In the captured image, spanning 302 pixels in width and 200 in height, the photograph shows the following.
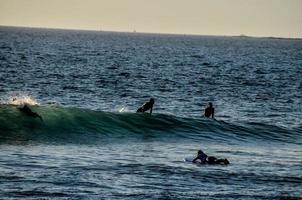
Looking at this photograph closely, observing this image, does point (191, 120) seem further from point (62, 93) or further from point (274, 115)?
point (62, 93)

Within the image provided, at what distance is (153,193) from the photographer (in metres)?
19.0

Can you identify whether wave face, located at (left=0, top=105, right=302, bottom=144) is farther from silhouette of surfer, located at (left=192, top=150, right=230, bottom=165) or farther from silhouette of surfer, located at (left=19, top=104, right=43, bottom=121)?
silhouette of surfer, located at (left=192, top=150, right=230, bottom=165)

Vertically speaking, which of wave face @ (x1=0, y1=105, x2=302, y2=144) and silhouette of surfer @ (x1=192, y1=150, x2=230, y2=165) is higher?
silhouette of surfer @ (x1=192, y1=150, x2=230, y2=165)

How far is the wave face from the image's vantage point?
29.7 meters

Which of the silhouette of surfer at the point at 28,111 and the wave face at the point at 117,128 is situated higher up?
the silhouette of surfer at the point at 28,111

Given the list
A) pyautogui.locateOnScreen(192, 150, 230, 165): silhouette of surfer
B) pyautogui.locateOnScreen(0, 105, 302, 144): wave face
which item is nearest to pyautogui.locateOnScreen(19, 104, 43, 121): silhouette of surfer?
pyautogui.locateOnScreen(0, 105, 302, 144): wave face

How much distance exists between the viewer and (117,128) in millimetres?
32812

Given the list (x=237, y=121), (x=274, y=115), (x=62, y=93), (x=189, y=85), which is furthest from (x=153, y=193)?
(x=189, y=85)

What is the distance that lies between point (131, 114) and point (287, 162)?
11.5m

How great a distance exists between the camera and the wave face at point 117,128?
29.7 m

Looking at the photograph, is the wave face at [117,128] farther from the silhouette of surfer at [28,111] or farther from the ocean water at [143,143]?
the silhouette of surfer at [28,111]

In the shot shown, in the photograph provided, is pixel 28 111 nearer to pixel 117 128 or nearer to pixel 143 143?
pixel 117 128

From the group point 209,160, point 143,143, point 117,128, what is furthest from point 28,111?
point 209,160

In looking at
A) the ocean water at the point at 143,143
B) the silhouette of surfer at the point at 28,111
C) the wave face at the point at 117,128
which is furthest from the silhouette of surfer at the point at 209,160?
the silhouette of surfer at the point at 28,111
